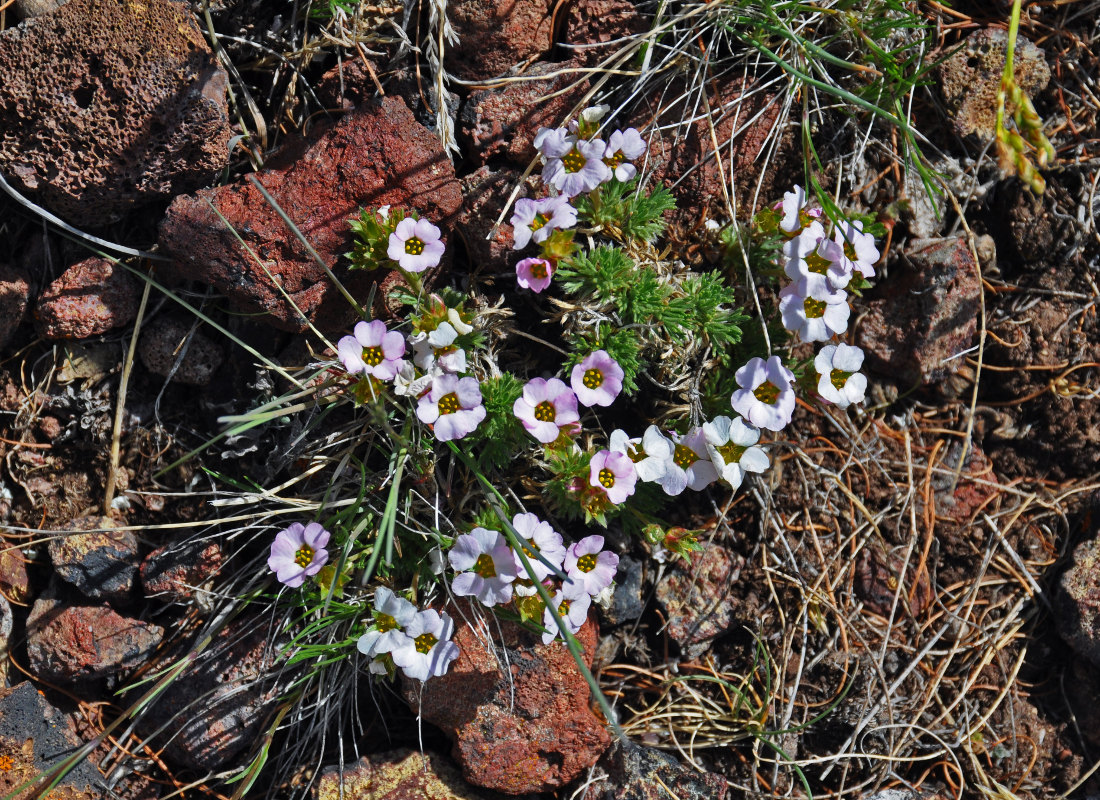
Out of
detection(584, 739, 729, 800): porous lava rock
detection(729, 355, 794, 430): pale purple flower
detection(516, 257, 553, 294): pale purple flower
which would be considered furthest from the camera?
detection(584, 739, 729, 800): porous lava rock

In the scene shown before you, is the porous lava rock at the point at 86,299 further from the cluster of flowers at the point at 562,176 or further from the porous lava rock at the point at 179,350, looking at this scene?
the cluster of flowers at the point at 562,176

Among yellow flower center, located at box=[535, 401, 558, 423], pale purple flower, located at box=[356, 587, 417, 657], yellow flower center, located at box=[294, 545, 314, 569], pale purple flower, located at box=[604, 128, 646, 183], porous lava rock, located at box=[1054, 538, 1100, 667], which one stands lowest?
porous lava rock, located at box=[1054, 538, 1100, 667]

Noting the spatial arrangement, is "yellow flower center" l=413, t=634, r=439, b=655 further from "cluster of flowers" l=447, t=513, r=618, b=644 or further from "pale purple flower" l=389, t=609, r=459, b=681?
"cluster of flowers" l=447, t=513, r=618, b=644

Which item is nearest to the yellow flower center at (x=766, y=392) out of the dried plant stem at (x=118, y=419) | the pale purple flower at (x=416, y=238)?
the pale purple flower at (x=416, y=238)

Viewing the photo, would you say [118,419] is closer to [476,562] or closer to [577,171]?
[476,562]

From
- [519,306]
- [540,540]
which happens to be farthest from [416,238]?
[540,540]

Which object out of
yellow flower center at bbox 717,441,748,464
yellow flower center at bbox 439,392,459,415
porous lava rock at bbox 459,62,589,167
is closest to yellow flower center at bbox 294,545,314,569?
yellow flower center at bbox 439,392,459,415
